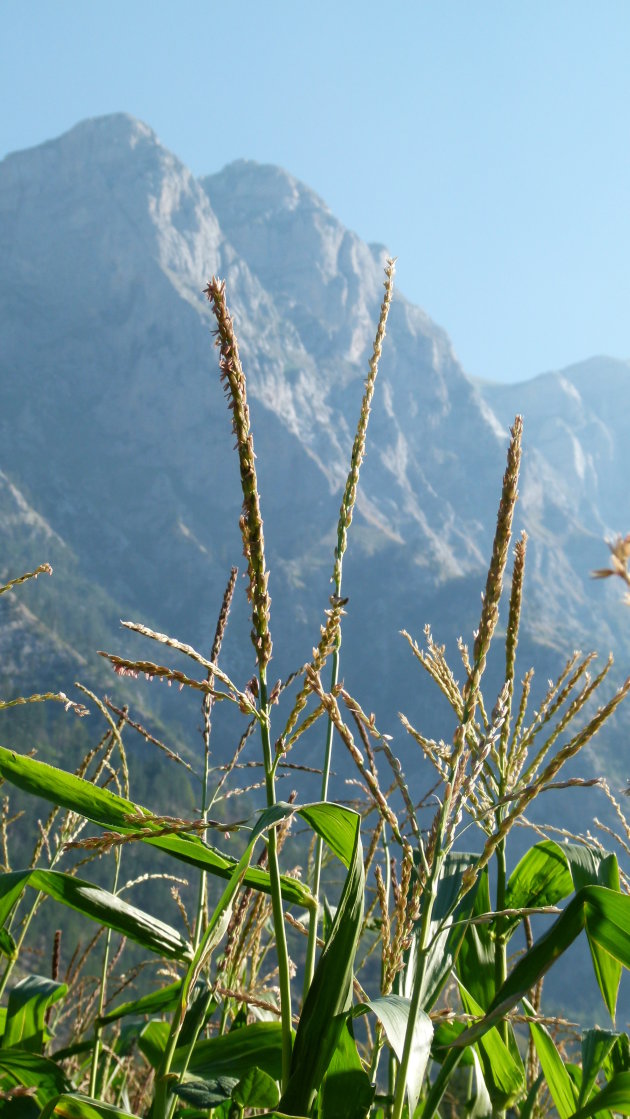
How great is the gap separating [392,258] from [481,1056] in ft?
5.02

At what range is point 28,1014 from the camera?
70.5 inches

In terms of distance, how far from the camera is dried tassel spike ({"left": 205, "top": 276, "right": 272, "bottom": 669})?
3.12 ft

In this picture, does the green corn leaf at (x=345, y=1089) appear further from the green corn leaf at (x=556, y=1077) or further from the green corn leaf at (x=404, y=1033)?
the green corn leaf at (x=556, y=1077)

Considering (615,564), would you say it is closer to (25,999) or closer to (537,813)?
(25,999)

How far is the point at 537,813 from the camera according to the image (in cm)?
16450

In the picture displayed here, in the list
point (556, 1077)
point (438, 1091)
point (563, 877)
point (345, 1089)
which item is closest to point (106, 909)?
point (345, 1089)

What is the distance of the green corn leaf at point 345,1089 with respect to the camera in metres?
1.14

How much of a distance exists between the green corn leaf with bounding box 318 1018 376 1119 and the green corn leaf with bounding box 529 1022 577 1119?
1.20ft

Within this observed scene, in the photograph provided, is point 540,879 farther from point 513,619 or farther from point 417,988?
point 417,988

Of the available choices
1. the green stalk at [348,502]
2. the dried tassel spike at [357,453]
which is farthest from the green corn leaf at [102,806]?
the dried tassel spike at [357,453]

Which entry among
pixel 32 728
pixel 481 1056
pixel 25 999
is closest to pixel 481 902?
pixel 481 1056

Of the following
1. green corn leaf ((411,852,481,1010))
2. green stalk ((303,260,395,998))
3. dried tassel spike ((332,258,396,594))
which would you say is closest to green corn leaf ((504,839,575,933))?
green corn leaf ((411,852,481,1010))

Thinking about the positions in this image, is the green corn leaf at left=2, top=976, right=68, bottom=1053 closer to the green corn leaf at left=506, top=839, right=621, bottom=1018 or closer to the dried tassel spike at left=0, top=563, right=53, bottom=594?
the dried tassel spike at left=0, top=563, right=53, bottom=594

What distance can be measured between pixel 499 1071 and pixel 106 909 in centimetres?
67
